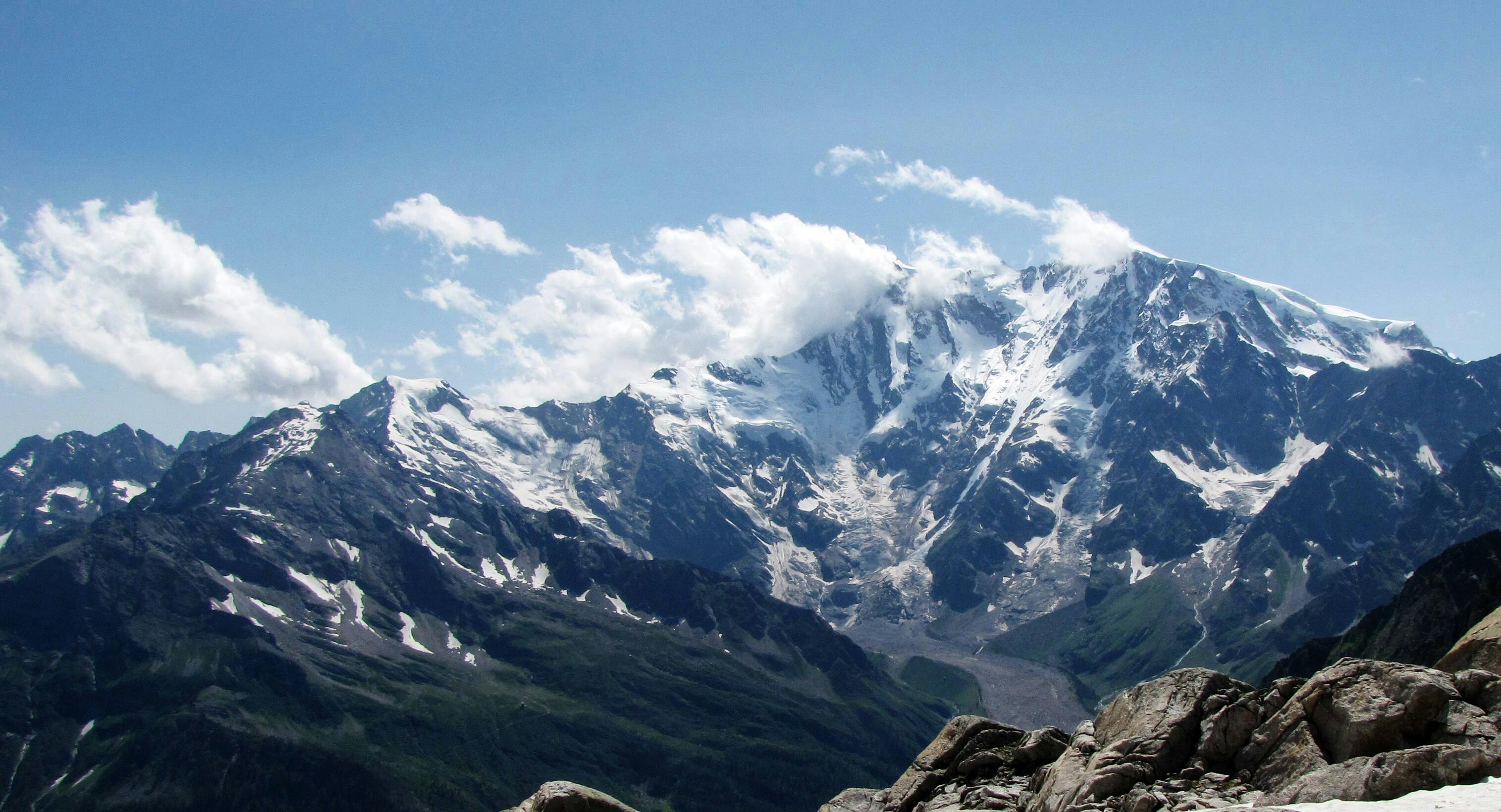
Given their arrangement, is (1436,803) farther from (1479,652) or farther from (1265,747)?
(1479,652)

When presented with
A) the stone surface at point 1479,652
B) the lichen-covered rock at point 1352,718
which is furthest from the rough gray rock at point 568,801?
the stone surface at point 1479,652

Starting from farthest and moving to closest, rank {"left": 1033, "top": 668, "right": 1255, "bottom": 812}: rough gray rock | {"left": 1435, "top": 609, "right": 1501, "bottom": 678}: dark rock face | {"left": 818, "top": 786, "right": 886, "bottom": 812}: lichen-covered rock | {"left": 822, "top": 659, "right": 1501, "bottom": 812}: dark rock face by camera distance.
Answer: {"left": 818, "top": 786, "right": 886, "bottom": 812}: lichen-covered rock → {"left": 1435, "top": 609, "right": 1501, "bottom": 678}: dark rock face → {"left": 1033, "top": 668, "right": 1255, "bottom": 812}: rough gray rock → {"left": 822, "top": 659, "right": 1501, "bottom": 812}: dark rock face

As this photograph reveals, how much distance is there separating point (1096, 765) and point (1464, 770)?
1131 centimetres

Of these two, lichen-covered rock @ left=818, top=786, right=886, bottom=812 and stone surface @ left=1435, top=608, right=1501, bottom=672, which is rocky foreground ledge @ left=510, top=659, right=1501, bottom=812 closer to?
stone surface @ left=1435, top=608, right=1501, bottom=672

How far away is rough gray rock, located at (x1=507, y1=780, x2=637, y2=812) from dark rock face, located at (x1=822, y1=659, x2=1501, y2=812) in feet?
48.9

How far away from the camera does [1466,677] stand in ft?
125

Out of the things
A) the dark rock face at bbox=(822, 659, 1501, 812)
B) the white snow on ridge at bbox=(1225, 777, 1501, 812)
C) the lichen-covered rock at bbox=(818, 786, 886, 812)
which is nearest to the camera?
the white snow on ridge at bbox=(1225, 777, 1501, 812)

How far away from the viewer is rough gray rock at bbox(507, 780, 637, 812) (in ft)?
151

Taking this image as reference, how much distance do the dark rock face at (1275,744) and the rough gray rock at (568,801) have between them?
48.9 feet

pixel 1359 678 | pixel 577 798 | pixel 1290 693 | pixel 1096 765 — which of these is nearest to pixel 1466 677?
pixel 1359 678

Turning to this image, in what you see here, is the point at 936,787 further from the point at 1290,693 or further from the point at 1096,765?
the point at 1290,693

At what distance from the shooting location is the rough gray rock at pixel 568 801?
1812 inches

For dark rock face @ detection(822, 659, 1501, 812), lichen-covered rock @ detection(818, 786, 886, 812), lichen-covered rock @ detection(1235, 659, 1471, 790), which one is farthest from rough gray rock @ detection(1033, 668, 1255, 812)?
lichen-covered rock @ detection(818, 786, 886, 812)

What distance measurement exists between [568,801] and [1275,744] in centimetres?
2790
